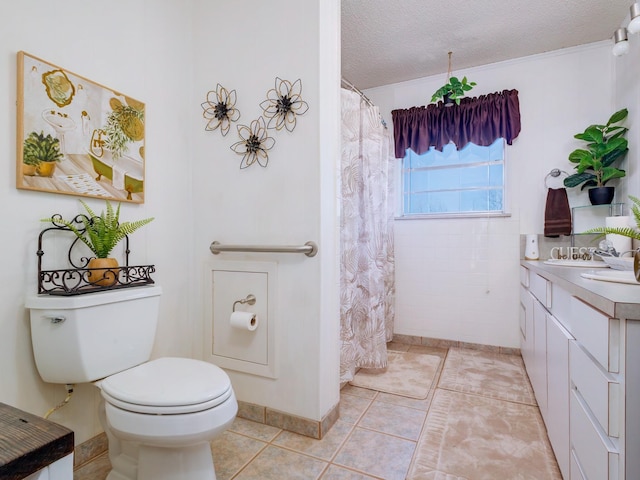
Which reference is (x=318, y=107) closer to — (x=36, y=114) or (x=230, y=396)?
(x=36, y=114)

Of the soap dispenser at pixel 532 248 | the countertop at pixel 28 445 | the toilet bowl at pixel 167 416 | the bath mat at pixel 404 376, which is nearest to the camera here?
the countertop at pixel 28 445

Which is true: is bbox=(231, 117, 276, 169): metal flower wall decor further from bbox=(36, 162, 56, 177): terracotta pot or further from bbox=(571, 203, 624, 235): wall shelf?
bbox=(571, 203, 624, 235): wall shelf

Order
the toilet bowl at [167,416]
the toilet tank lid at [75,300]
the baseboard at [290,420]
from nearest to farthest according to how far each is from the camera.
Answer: the toilet bowl at [167,416] < the toilet tank lid at [75,300] < the baseboard at [290,420]

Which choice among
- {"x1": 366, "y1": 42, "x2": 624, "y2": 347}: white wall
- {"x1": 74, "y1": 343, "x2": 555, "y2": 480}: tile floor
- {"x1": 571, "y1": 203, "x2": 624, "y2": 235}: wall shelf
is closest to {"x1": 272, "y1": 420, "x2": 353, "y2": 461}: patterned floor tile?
{"x1": 74, "y1": 343, "x2": 555, "y2": 480}: tile floor

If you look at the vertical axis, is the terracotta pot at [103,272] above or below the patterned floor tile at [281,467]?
above

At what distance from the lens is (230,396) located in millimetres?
1167

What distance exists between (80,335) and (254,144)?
112 centimetres

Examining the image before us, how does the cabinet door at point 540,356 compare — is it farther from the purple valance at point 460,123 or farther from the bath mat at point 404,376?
the purple valance at point 460,123

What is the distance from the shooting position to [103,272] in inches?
53.1

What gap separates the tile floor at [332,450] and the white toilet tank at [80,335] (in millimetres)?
476

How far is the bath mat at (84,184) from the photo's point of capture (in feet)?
4.54

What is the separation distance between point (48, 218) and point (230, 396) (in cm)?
98

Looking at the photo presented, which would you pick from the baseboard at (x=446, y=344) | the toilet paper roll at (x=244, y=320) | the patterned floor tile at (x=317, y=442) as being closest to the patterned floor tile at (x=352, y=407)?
the patterned floor tile at (x=317, y=442)

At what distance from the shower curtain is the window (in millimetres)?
612
